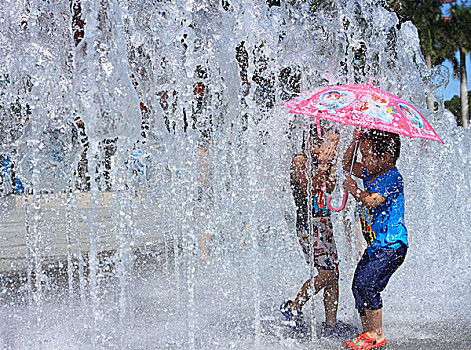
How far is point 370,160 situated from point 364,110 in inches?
11.6

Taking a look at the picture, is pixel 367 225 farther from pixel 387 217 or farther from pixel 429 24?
pixel 429 24

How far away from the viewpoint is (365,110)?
3.20 metres

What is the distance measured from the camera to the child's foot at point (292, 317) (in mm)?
3732

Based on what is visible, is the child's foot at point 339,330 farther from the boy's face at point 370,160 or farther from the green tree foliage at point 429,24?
the green tree foliage at point 429,24

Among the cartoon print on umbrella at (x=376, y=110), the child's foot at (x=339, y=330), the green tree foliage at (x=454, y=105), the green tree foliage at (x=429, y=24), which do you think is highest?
the green tree foliage at (x=429, y=24)

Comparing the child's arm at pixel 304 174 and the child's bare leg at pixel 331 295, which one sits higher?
the child's arm at pixel 304 174

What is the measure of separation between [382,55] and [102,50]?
15.9ft

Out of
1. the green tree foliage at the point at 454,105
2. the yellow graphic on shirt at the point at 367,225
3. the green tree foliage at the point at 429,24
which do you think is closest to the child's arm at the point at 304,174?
the yellow graphic on shirt at the point at 367,225

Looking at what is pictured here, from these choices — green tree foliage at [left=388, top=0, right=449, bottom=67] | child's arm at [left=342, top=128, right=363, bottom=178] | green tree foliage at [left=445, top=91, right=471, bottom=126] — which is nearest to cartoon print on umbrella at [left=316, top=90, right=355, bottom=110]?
child's arm at [left=342, top=128, right=363, bottom=178]

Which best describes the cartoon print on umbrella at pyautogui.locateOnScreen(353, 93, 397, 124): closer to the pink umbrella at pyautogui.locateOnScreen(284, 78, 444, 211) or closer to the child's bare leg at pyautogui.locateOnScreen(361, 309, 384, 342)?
the pink umbrella at pyautogui.locateOnScreen(284, 78, 444, 211)

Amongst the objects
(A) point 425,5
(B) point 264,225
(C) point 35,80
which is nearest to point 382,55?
(B) point 264,225

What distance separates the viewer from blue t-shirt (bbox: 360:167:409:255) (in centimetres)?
309

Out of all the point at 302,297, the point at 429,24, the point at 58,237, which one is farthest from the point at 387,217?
the point at 429,24

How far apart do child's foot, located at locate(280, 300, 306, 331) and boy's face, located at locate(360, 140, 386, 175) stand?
119 cm
